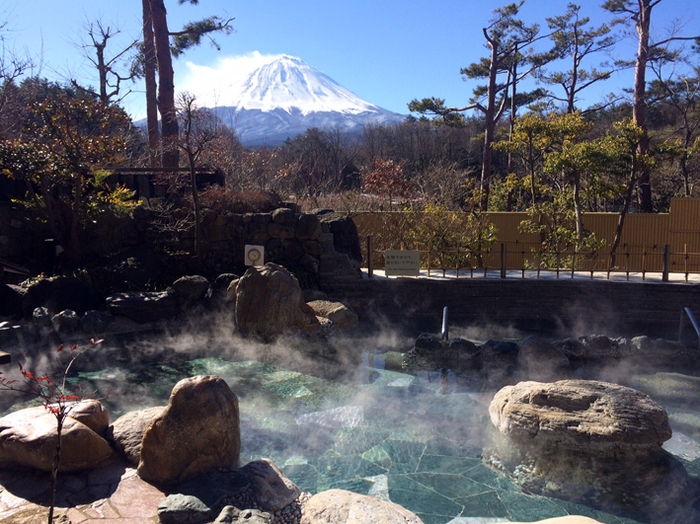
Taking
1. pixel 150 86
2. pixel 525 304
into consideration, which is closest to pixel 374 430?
pixel 525 304

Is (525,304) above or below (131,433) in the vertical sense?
above

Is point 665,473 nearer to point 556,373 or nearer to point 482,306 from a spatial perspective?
point 556,373

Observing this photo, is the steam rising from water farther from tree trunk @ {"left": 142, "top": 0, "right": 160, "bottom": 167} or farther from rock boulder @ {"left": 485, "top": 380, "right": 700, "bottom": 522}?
tree trunk @ {"left": 142, "top": 0, "right": 160, "bottom": 167}

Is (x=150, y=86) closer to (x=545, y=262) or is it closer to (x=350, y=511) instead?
(x=545, y=262)

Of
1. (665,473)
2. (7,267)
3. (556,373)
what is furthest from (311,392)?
(7,267)

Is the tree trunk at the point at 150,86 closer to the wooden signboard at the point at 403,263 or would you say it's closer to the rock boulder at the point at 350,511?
the wooden signboard at the point at 403,263

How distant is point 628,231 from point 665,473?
35.6 ft

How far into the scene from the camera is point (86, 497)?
164 inches

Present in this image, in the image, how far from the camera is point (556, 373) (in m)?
7.89

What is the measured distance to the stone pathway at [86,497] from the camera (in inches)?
152

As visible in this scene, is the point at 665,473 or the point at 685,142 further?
the point at 685,142

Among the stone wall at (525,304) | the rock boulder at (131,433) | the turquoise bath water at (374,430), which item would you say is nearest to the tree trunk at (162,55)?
the stone wall at (525,304)

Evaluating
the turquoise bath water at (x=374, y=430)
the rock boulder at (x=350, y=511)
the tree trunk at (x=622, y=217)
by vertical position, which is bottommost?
the turquoise bath water at (x=374, y=430)

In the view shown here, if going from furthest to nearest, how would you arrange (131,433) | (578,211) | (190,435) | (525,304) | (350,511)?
(578,211), (525,304), (131,433), (190,435), (350,511)
